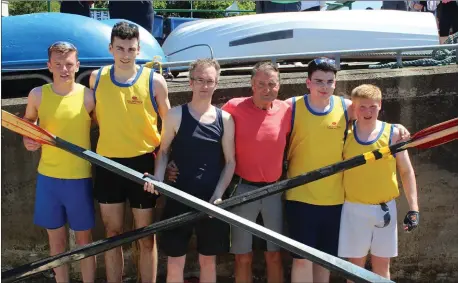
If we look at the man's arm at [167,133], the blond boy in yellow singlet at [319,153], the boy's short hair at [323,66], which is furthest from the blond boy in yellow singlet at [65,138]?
the boy's short hair at [323,66]

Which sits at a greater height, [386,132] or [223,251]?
[386,132]

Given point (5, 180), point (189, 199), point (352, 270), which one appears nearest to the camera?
point (352, 270)

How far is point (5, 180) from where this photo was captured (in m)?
4.56

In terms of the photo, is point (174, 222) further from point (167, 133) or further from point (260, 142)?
point (260, 142)

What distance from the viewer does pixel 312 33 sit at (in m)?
5.82

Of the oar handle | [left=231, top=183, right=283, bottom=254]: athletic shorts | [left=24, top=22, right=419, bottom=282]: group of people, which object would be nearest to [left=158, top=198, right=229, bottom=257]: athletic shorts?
[left=24, top=22, right=419, bottom=282]: group of people

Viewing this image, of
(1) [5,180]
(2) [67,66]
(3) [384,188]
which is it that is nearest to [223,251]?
(3) [384,188]

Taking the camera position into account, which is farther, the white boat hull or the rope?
the white boat hull

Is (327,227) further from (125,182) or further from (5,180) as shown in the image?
(5,180)

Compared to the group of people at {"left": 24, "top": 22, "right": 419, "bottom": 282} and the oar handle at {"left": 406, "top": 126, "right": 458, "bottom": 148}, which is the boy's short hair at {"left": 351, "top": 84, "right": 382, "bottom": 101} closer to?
the group of people at {"left": 24, "top": 22, "right": 419, "bottom": 282}

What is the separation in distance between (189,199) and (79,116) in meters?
1.16

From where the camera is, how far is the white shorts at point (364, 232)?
12.4 ft

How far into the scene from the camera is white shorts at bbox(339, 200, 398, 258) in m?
3.77

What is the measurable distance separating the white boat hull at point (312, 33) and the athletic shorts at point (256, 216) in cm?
237
